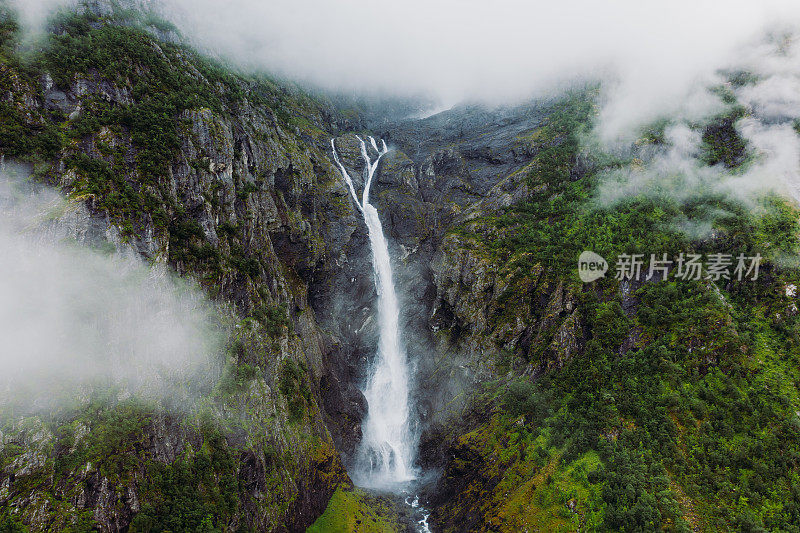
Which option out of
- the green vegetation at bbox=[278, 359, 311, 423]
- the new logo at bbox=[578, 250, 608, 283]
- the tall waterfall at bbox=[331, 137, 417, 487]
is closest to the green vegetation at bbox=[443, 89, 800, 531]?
the new logo at bbox=[578, 250, 608, 283]

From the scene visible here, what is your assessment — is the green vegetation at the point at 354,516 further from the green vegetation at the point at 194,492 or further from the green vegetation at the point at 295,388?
the green vegetation at the point at 194,492

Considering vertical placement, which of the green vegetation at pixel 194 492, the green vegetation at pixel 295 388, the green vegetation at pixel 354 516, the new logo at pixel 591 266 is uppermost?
the new logo at pixel 591 266

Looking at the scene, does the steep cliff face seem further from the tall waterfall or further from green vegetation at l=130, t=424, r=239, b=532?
the tall waterfall

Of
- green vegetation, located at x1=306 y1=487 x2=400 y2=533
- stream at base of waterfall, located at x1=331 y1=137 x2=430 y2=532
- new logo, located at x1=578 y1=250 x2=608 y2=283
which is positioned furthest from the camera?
stream at base of waterfall, located at x1=331 y1=137 x2=430 y2=532

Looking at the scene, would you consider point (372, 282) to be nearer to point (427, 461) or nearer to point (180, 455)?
point (427, 461)

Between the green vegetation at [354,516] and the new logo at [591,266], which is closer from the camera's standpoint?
the green vegetation at [354,516]

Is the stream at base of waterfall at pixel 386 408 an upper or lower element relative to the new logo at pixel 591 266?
lower

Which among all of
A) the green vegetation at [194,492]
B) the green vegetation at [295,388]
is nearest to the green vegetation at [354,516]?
the green vegetation at [295,388]

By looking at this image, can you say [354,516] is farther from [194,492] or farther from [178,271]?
[178,271]
